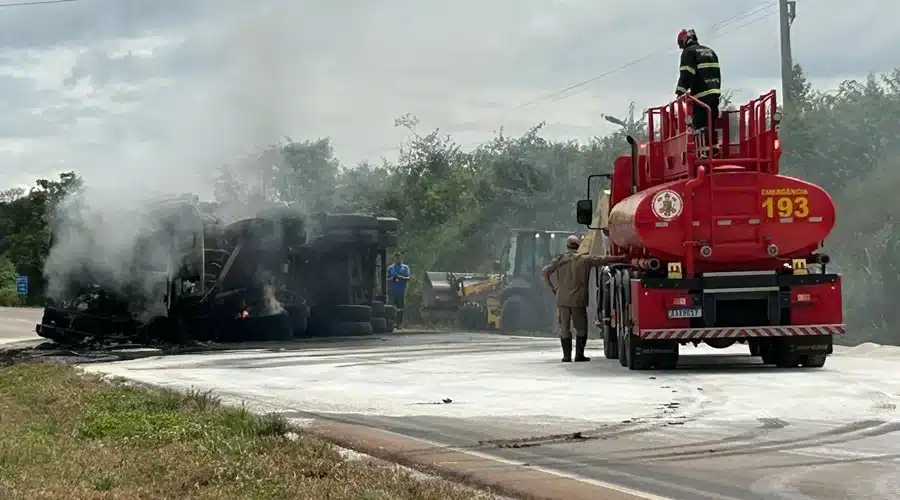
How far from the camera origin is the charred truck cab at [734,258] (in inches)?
707

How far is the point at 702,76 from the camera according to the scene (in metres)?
18.8

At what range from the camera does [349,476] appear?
8930 millimetres

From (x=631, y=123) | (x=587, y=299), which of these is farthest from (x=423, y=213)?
(x=587, y=299)

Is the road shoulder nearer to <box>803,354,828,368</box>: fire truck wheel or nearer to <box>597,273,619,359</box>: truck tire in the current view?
<box>803,354,828,368</box>: fire truck wheel

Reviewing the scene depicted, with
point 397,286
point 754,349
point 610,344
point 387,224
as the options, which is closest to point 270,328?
point 387,224

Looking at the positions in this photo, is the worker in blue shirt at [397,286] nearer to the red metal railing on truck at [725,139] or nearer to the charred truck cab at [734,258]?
the red metal railing on truck at [725,139]

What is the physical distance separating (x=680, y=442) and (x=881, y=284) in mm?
22367

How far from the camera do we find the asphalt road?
9164mm

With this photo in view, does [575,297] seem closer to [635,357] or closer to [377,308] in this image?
[635,357]

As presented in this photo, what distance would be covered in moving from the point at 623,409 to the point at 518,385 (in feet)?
10.4

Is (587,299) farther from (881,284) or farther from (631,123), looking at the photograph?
(631,123)

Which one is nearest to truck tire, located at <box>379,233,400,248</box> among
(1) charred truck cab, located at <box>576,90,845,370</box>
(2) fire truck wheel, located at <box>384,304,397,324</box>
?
(2) fire truck wheel, located at <box>384,304,397,324</box>

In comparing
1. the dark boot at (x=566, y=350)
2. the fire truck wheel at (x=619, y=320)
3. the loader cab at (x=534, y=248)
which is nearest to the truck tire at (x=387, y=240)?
the loader cab at (x=534, y=248)

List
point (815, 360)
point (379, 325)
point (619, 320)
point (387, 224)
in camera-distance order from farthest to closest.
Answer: point (379, 325), point (387, 224), point (619, 320), point (815, 360)
